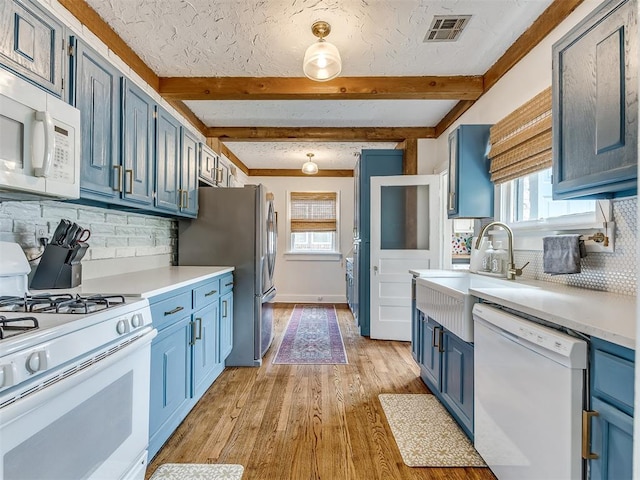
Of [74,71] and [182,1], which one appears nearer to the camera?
[74,71]

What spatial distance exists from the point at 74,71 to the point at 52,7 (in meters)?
0.57

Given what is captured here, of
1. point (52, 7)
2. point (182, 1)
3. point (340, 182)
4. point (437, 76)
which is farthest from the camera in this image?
point (340, 182)

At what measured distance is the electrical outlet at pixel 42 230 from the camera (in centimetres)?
169

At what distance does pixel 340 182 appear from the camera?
6.23 m

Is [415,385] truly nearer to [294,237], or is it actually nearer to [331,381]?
[331,381]

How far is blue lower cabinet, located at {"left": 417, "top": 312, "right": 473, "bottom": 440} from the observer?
179 centimetres

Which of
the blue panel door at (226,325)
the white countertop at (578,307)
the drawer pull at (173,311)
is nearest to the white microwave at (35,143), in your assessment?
the drawer pull at (173,311)

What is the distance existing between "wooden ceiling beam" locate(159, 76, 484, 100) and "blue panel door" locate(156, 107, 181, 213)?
456 millimetres

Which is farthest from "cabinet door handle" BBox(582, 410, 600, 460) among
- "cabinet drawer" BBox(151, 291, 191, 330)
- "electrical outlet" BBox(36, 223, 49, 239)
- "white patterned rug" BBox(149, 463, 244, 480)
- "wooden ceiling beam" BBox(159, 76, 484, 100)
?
"wooden ceiling beam" BBox(159, 76, 484, 100)

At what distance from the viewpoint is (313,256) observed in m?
6.18

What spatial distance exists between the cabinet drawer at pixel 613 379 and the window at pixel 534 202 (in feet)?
3.72

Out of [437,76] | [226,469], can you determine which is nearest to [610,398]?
[226,469]

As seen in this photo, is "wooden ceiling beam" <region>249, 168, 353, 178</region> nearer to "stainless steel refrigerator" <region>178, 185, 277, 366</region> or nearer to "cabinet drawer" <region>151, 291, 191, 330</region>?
"stainless steel refrigerator" <region>178, 185, 277, 366</region>

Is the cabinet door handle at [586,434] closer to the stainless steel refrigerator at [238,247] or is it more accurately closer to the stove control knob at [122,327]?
the stove control knob at [122,327]
